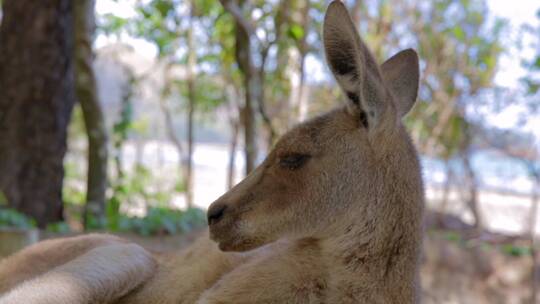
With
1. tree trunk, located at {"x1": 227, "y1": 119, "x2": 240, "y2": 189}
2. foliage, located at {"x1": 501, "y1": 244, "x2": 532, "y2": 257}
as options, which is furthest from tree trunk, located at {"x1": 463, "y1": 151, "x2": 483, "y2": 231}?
tree trunk, located at {"x1": 227, "y1": 119, "x2": 240, "y2": 189}

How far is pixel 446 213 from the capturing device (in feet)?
47.4

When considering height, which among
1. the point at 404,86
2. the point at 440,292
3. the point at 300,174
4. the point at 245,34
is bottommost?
the point at 440,292

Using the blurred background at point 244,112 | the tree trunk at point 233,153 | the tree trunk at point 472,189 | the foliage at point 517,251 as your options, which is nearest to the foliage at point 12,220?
the blurred background at point 244,112

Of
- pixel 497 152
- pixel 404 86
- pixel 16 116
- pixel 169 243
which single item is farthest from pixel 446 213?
pixel 404 86

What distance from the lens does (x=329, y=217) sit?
97.0 inches

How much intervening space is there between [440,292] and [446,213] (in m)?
6.41

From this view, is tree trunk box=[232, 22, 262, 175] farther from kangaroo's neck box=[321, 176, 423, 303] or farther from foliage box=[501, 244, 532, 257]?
kangaroo's neck box=[321, 176, 423, 303]

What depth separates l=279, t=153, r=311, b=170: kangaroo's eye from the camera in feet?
8.38

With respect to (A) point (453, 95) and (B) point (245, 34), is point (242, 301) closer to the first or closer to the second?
(B) point (245, 34)

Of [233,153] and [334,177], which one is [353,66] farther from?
[233,153]

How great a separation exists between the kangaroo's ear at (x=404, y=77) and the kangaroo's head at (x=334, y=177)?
35cm

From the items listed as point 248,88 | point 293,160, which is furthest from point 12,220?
point 293,160

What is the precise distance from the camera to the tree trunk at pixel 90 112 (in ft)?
22.5

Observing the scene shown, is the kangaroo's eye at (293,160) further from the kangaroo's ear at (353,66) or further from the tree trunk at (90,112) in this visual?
the tree trunk at (90,112)
